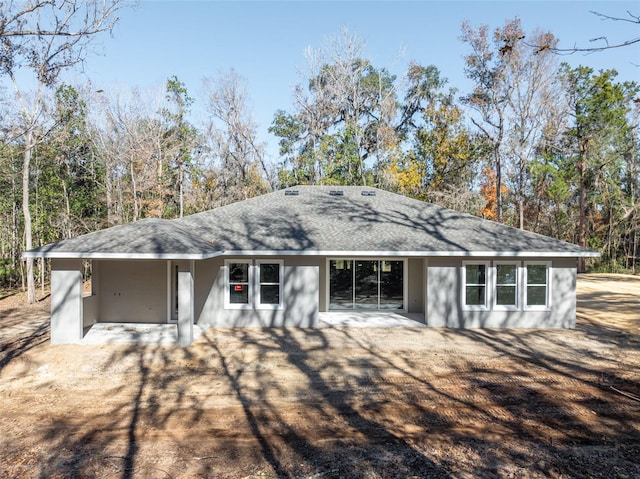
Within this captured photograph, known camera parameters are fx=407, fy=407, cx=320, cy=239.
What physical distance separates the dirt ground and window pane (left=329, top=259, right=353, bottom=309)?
9.94 ft

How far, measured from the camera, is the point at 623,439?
5.14 m

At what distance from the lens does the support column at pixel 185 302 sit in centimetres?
934

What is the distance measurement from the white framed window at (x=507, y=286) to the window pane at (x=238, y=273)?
278 inches

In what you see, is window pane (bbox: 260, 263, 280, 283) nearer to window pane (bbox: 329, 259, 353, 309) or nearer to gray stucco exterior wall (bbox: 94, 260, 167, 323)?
window pane (bbox: 329, 259, 353, 309)

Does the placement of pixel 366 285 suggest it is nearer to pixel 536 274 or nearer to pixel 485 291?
pixel 485 291

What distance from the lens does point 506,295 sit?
1157 cm

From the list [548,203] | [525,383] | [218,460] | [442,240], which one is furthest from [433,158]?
[218,460]

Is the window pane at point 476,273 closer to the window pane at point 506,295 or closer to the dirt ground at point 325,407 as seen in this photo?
the window pane at point 506,295

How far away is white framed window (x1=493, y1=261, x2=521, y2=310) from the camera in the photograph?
37.7 feet

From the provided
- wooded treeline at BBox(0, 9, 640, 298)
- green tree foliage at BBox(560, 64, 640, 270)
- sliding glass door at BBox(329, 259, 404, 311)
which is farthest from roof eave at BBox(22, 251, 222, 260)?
green tree foliage at BBox(560, 64, 640, 270)

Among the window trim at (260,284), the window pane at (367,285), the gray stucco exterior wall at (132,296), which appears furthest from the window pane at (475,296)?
the gray stucco exterior wall at (132,296)

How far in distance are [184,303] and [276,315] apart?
2912mm

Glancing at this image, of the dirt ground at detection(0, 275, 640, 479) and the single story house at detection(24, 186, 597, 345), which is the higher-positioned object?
the single story house at detection(24, 186, 597, 345)

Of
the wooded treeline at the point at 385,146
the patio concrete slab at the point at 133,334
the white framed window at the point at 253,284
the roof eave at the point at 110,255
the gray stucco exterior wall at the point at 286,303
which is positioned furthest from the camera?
the wooded treeline at the point at 385,146
